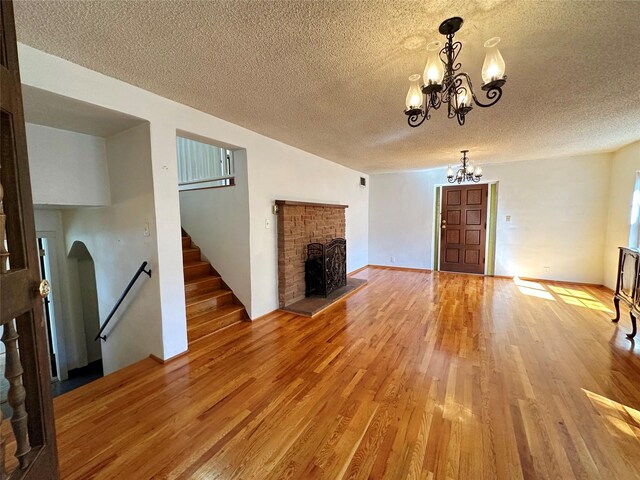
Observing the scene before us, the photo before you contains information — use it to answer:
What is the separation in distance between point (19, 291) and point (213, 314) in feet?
8.51

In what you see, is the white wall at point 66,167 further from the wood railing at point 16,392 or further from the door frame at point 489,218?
the door frame at point 489,218

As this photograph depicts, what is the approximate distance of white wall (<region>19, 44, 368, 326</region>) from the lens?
1901mm

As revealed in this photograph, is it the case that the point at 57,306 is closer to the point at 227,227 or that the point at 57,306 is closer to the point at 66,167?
the point at 66,167

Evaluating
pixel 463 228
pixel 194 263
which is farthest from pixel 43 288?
pixel 463 228

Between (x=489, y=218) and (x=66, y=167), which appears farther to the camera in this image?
(x=489, y=218)

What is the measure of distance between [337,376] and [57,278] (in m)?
4.23

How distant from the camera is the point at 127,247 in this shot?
271cm

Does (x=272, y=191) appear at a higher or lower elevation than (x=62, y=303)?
higher

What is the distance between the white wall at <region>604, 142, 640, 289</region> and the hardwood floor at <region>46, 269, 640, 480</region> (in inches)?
76.8

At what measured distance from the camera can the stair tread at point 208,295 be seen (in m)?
3.24

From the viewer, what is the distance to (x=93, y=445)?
1.60 m

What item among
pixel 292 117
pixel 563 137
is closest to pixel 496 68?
pixel 292 117

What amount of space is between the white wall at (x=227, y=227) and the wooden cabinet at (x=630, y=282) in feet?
13.8

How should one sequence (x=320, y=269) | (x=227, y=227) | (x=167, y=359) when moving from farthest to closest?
(x=320, y=269) → (x=227, y=227) → (x=167, y=359)
